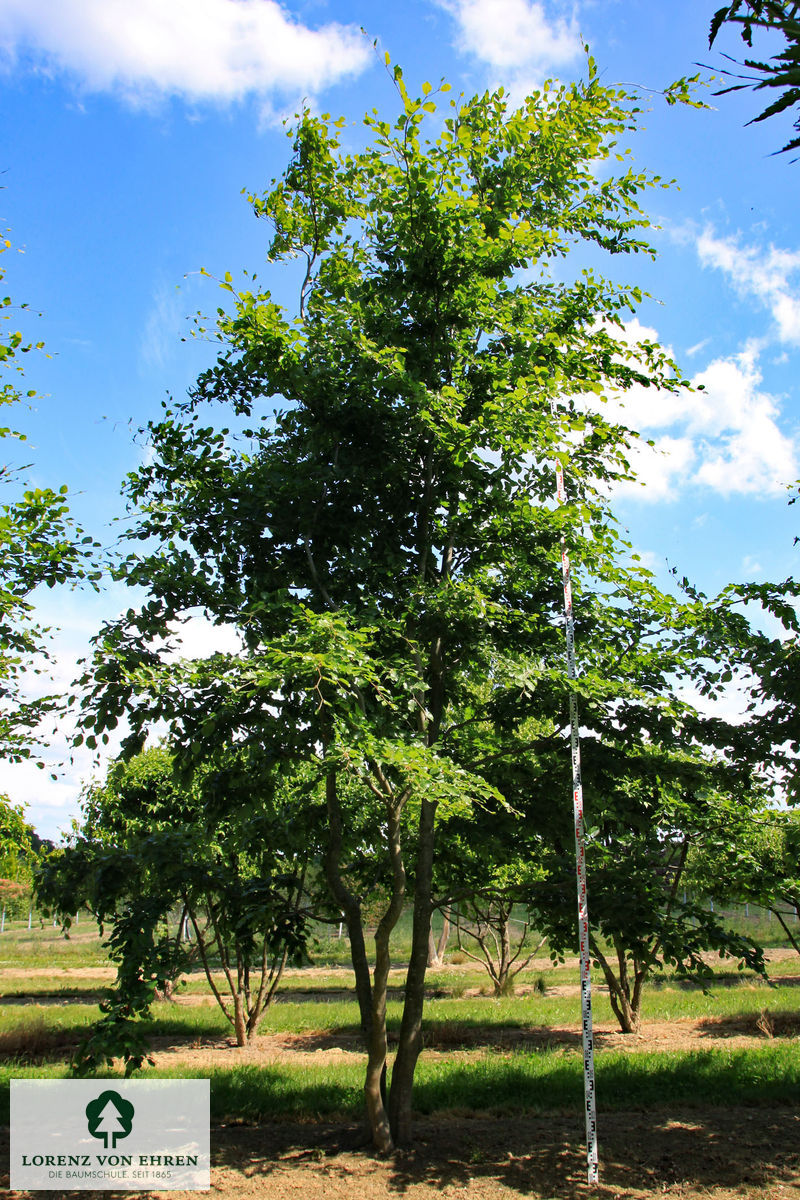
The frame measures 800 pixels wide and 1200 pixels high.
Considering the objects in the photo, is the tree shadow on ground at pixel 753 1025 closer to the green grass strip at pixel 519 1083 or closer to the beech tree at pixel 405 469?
the green grass strip at pixel 519 1083

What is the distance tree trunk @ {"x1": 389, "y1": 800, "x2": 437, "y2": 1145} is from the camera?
291 inches

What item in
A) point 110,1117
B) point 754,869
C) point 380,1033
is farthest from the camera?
point 754,869

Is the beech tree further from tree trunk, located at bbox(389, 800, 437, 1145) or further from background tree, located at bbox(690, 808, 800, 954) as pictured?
background tree, located at bbox(690, 808, 800, 954)

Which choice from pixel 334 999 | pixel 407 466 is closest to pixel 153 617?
pixel 407 466

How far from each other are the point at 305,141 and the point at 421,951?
7777mm

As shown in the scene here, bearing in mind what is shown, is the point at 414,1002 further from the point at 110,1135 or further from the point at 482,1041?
the point at 482,1041

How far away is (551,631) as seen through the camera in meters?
7.70

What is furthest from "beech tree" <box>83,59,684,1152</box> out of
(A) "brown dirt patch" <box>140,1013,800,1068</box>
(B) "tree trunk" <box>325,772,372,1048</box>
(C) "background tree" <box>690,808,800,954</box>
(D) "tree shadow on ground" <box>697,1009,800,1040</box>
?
(D) "tree shadow on ground" <box>697,1009,800,1040</box>

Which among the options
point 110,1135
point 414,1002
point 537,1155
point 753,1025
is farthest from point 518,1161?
point 753,1025

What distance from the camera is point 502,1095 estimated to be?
9.87m

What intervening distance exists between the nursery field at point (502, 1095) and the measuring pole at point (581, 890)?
0.73 meters

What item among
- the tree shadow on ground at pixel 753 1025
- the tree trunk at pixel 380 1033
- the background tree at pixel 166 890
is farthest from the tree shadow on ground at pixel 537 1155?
the tree shadow on ground at pixel 753 1025

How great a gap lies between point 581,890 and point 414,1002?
229 centimetres

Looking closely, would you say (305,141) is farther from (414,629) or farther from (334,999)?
(334,999)
